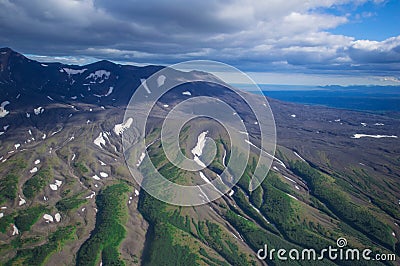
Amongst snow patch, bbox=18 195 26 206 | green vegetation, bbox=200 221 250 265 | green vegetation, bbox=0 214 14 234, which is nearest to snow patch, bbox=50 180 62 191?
snow patch, bbox=18 195 26 206

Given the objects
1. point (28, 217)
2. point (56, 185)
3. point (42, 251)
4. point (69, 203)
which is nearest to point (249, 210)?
point (69, 203)

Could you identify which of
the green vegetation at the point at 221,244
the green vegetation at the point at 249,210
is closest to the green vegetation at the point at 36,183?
the green vegetation at the point at 221,244

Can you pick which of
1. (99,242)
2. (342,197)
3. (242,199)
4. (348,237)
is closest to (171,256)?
(99,242)

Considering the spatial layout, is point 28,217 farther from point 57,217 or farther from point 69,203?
point 69,203

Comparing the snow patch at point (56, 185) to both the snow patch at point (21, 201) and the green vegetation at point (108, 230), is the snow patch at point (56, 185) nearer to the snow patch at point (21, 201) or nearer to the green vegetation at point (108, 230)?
the snow patch at point (21, 201)

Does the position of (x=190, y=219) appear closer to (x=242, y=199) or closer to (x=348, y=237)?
(x=242, y=199)

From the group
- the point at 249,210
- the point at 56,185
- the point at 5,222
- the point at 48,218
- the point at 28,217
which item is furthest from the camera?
the point at 56,185
